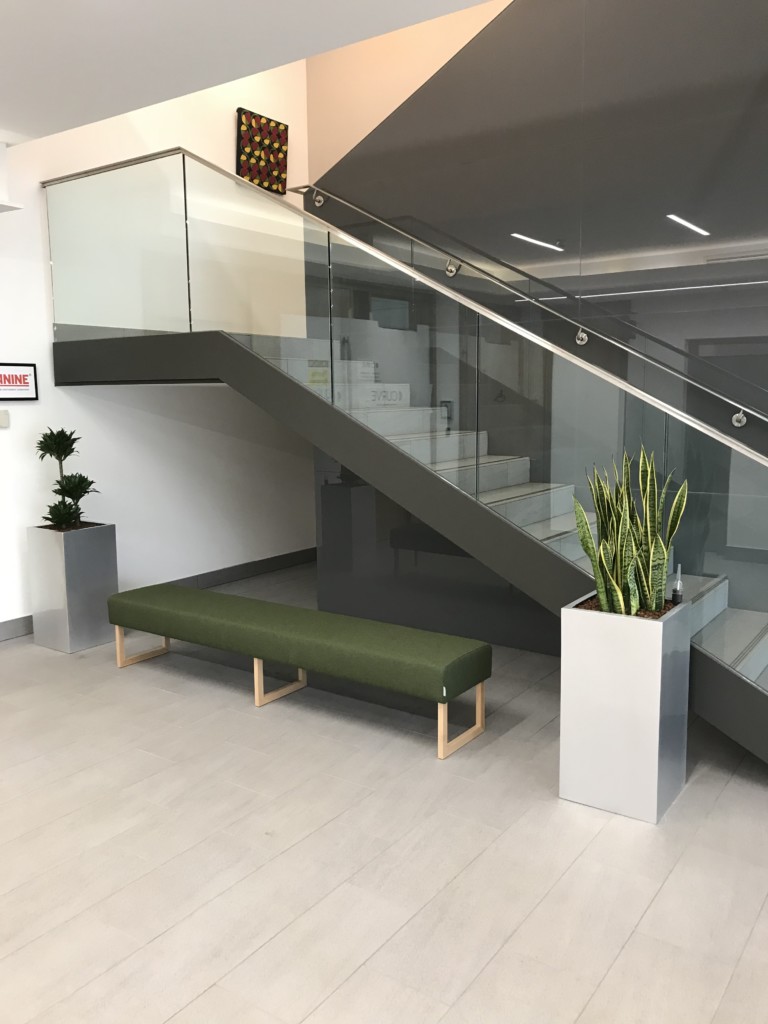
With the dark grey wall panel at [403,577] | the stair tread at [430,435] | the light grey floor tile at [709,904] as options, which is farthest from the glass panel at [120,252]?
the light grey floor tile at [709,904]

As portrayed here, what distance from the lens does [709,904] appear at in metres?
2.52

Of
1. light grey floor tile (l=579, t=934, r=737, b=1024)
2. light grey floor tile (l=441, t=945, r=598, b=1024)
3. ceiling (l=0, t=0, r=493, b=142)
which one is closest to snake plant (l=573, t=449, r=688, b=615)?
light grey floor tile (l=579, t=934, r=737, b=1024)

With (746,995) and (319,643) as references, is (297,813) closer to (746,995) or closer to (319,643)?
(319,643)

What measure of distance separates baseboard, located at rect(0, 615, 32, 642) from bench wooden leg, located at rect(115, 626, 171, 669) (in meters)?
0.87

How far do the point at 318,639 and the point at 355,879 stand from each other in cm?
136

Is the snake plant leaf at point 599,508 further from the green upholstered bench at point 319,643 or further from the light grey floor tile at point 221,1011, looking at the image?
the light grey floor tile at point 221,1011

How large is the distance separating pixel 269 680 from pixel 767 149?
3.98 metres

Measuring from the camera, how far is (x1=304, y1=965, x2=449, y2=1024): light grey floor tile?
205 centimetres

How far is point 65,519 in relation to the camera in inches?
201

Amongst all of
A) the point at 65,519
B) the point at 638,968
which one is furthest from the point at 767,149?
the point at 65,519

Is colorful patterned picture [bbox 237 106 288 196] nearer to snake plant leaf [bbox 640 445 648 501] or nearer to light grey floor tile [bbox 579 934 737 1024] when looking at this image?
snake plant leaf [bbox 640 445 648 501]

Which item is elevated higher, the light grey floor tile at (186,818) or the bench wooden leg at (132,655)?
the bench wooden leg at (132,655)

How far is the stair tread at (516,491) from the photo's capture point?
12.0 feet

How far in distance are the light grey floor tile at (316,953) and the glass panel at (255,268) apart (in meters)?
2.69
